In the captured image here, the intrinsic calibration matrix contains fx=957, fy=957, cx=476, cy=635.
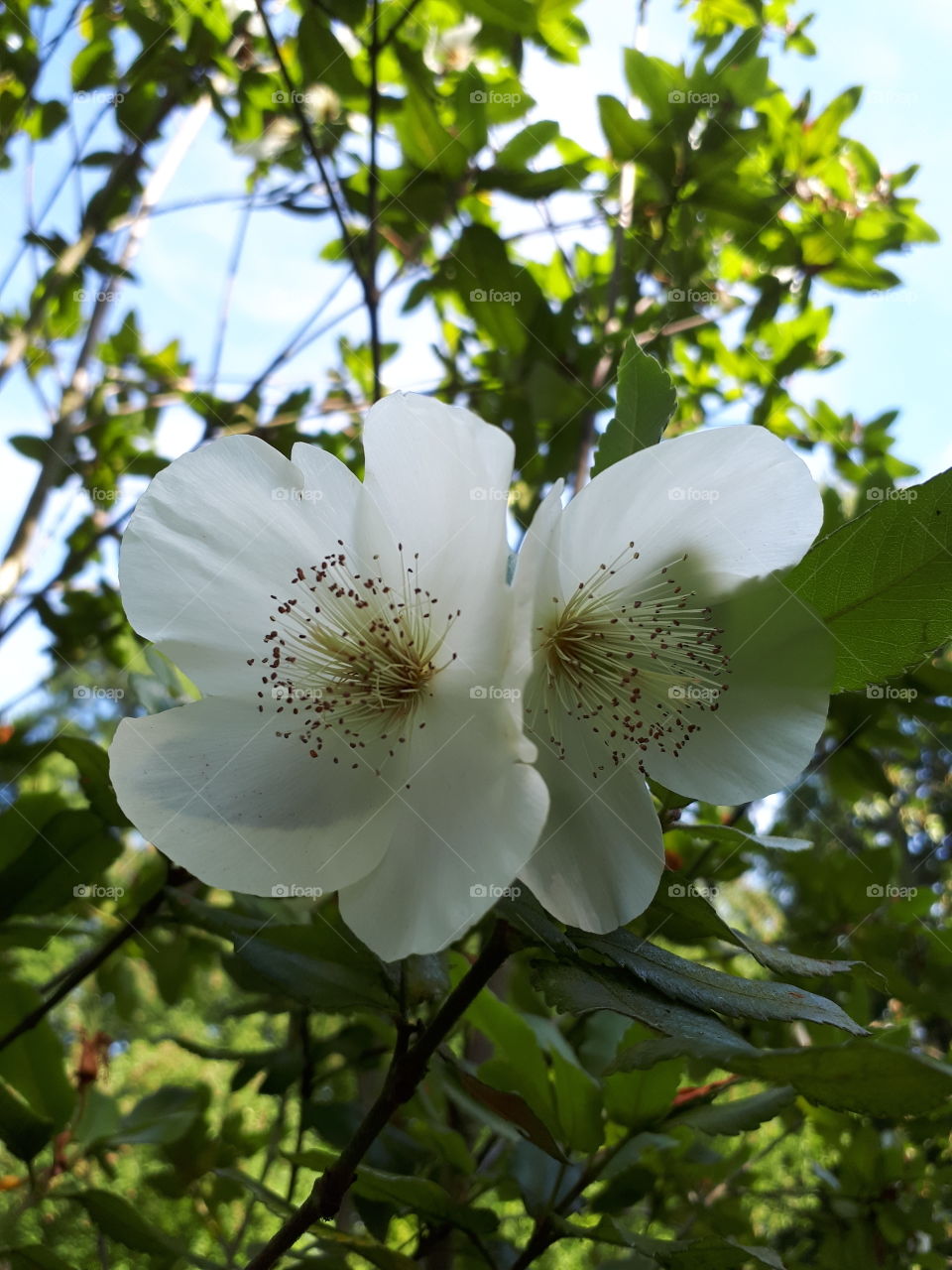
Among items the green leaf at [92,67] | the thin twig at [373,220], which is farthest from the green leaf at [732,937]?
the green leaf at [92,67]

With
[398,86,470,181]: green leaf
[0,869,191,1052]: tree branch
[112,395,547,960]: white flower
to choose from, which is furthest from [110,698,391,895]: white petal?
[398,86,470,181]: green leaf

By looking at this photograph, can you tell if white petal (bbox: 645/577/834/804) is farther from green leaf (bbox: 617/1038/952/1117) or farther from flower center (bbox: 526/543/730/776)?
green leaf (bbox: 617/1038/952/1117)

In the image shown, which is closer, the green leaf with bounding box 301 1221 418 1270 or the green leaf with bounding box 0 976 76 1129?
the green leaf with bounding box 301 1221 418 1270

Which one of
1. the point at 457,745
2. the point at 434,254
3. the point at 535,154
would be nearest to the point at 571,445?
the point at 535,154

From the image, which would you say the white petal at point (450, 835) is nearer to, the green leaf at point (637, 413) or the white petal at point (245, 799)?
the white petal at point (245, 799)

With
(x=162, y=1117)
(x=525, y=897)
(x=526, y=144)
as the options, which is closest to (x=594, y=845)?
(x=525, y=897)

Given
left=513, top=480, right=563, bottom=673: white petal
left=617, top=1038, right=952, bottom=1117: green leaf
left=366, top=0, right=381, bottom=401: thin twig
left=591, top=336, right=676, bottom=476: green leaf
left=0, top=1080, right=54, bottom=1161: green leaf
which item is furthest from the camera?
left=366, top=0, right=381, bottom=401: thin twig

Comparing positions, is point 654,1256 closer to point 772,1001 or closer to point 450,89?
point 772,1001
